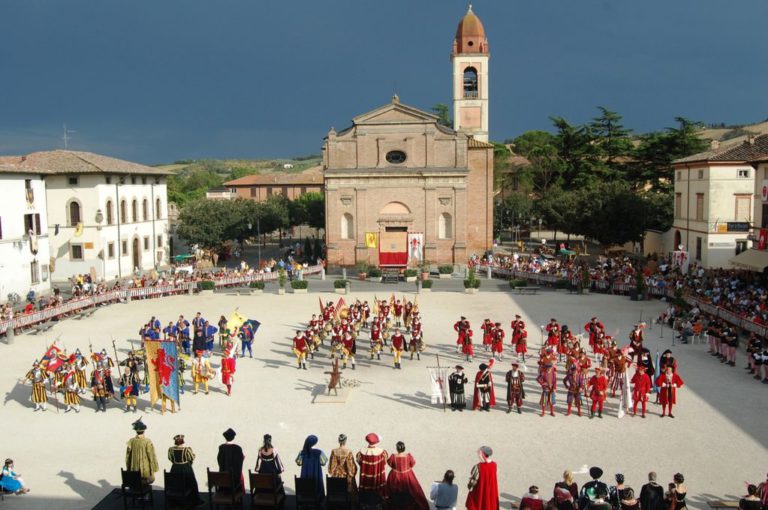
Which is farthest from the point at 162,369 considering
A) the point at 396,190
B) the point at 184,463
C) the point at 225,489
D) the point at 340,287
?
the point at 396,190

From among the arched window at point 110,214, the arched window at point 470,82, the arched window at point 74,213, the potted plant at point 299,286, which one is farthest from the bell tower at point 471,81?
the arched window at point 74,213

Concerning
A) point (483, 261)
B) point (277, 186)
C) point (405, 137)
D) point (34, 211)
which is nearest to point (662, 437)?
point (483, 261)

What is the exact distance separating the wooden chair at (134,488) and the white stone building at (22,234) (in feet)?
101

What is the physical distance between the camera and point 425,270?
46500 millimetres

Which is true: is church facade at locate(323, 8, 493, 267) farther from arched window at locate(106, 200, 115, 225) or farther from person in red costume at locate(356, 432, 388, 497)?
person in red costume at locate(356, 432, 388, 497)

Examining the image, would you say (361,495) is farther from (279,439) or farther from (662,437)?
(662,437)

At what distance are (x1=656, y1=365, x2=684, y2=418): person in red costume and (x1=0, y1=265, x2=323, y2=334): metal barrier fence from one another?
25.3 meters

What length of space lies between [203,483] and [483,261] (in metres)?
36.6

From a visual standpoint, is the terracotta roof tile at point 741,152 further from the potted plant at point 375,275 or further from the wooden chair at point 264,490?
the wooden chair at point 264,490

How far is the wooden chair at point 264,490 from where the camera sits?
12.0 m

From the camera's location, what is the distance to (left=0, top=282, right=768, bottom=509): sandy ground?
1459 cm

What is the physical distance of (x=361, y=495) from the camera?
38.7 feet

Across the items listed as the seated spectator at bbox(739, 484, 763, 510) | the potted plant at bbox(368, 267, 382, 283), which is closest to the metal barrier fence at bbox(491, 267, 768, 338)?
the potted plant at bbox(368, 267, 382, 283)

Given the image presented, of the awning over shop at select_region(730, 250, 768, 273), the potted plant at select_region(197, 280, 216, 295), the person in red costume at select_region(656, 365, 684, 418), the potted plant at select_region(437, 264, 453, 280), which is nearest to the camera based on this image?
the person in red costume at select_region(656, 365, 684, 418)
